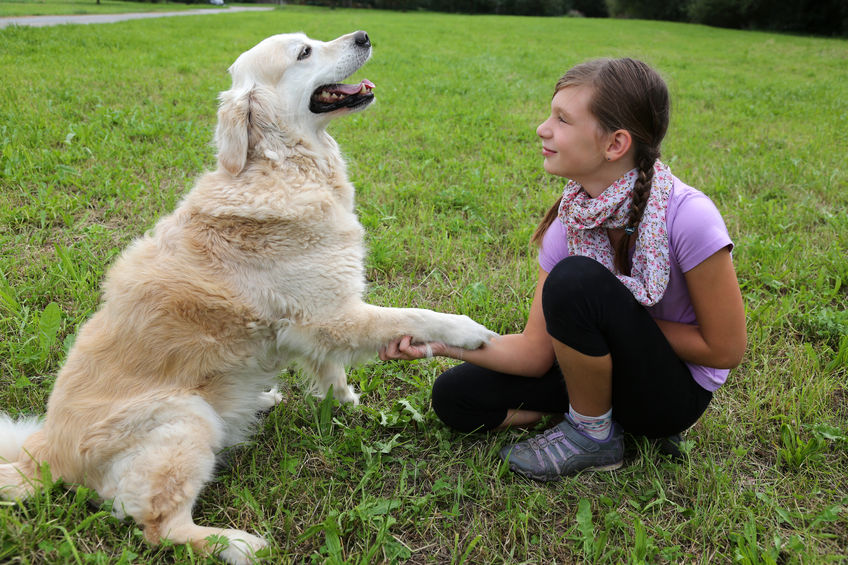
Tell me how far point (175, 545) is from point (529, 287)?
2351 mm

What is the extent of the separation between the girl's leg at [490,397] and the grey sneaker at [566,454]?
18 cm

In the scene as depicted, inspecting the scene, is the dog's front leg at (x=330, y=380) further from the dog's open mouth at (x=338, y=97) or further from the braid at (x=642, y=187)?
the braid at (x=642, y=187)

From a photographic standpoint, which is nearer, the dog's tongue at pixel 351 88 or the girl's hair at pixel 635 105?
the girl's hair at pixel 635 105

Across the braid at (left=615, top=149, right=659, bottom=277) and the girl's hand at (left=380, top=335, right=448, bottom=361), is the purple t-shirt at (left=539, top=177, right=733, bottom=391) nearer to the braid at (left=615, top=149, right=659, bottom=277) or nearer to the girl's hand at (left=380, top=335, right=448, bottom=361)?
the braid at (left=615, top=149, right=659, bottom=277)

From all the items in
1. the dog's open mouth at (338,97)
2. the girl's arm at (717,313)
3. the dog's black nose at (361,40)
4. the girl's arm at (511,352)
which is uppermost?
the dog's black nose at (361,40)

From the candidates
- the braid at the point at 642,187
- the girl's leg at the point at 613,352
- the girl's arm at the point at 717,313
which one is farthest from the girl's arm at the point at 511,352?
the girl's arm at the point at 717,313

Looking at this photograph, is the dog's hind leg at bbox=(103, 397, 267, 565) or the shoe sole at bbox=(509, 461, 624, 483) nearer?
the dog's hind leg at bbox=(103, 397, 267, 565)

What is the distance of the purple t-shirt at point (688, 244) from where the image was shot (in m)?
1.80

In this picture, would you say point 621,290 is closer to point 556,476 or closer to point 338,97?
point 556,476

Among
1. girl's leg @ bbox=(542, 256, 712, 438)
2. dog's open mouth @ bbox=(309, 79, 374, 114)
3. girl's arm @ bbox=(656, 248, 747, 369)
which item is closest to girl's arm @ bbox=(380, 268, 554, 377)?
girl's leg @ bbox=(542, 256, 712, 438)

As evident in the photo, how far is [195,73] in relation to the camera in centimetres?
948

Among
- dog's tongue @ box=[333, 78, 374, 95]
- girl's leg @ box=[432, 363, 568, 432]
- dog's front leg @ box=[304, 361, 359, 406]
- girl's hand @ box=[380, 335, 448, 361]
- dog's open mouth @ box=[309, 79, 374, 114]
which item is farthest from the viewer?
dog's tongue @ box=[333, 78, 374, 95]

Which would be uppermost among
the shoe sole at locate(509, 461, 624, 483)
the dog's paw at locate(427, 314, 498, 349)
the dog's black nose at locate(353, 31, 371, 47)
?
the dog's black nose at locate(353, 31, 371, 47)

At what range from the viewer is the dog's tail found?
1887 millimetres
